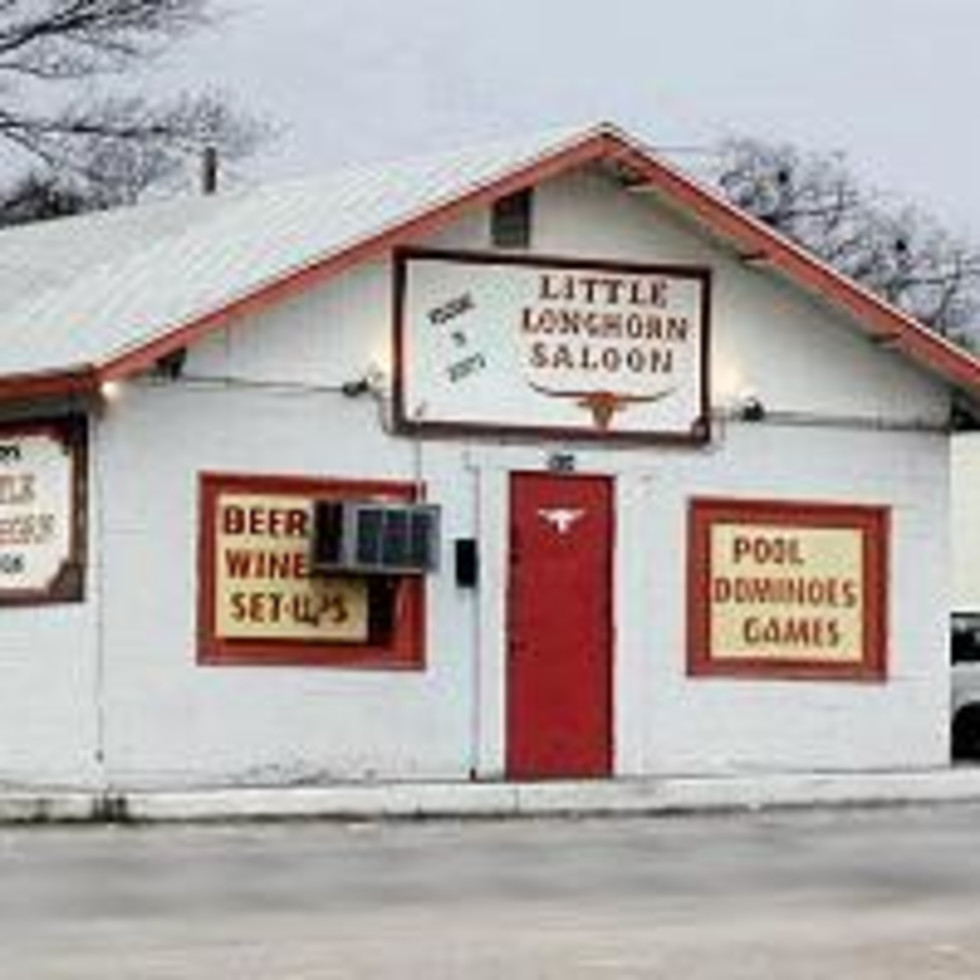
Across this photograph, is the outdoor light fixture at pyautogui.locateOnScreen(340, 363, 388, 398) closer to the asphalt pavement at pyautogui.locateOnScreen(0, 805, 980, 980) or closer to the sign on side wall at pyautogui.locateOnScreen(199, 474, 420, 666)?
the sign on side wall at pyautogui.locateOnScreen(199, 474, 420, 666)

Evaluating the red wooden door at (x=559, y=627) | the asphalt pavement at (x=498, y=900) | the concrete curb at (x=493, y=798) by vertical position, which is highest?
the red wooden door at (x=559, y=627)

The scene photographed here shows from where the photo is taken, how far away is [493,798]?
25078 mm

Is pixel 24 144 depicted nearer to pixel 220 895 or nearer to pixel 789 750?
pixel 789 750

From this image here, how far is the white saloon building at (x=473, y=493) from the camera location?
2531cm

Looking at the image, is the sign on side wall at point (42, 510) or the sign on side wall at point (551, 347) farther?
the sign on side wall at point (551, 347)

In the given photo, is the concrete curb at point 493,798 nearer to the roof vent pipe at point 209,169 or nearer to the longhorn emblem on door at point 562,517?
the longhorn emblem on door at point 562,517

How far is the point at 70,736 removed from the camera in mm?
25141

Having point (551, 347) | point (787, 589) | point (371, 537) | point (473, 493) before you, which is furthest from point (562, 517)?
point (787, 589)

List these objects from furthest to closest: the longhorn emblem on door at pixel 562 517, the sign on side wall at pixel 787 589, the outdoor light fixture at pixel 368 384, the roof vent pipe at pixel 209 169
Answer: the roof vent pipe at pixel 209 169 < the sign on side wall at pixel 787 589 < the longhorn emblem on door at pixel 562 517 < the outdoor light fixture at pixel 368 384

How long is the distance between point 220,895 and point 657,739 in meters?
9.98

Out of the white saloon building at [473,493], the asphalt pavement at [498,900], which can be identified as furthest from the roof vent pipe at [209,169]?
the asphalt pavement at [498,900]

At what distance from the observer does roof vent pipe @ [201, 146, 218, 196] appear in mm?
48906

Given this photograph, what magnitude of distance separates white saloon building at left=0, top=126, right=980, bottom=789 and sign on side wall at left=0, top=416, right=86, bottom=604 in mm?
29

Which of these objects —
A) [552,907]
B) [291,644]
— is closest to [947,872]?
[552,907]
